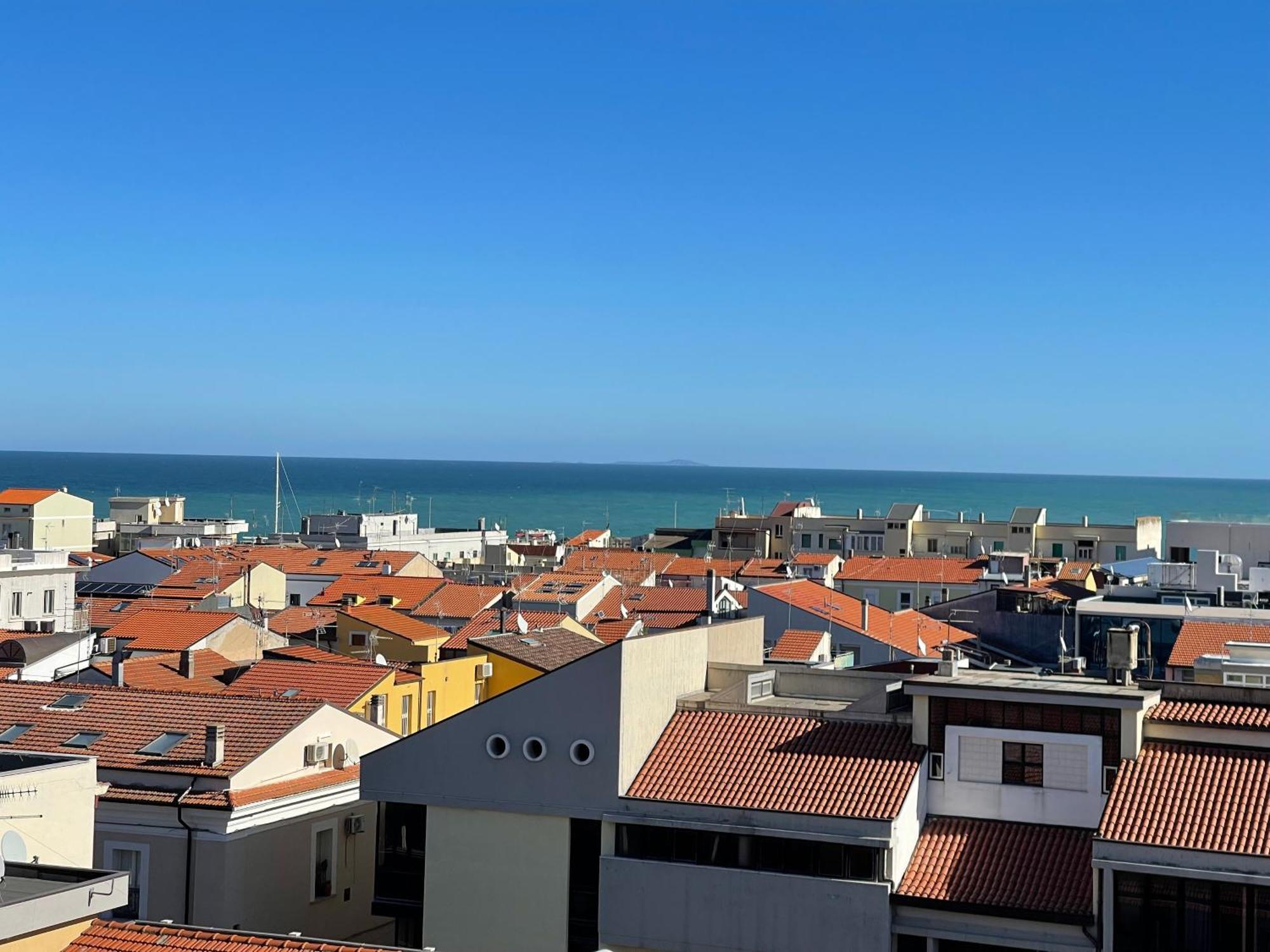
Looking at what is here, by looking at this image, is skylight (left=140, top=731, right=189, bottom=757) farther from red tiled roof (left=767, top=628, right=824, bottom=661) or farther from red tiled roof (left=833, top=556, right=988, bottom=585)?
red tiled roof (left=833, top=556, right=988, bottom=585)

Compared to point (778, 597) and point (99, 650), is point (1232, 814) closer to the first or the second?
point (99, 650)

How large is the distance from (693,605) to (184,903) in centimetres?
3391

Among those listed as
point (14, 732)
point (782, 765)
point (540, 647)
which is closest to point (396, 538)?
point (540, 647)

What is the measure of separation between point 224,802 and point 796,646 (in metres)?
22.5

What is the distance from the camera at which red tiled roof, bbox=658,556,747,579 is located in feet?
257

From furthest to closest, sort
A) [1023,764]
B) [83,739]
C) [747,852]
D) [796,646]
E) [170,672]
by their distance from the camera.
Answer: [796,646] < [170,672] < [83,739] < [1023,764] < [747,852]

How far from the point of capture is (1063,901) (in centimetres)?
1809

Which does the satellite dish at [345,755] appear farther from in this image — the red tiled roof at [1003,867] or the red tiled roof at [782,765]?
the red tiled roof at [1003,867]

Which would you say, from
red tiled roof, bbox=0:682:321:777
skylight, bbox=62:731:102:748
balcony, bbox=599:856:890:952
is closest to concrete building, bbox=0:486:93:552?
red tiled roof, bbox=0:682:321:777

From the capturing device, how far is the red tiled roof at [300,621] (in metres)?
48.6

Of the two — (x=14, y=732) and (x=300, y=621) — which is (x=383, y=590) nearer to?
(x=300, y=621)

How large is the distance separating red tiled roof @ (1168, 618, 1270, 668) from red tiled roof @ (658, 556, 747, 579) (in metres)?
38.4

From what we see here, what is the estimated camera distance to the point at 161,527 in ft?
376

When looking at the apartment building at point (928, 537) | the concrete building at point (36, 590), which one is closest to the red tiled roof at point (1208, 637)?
the concrete building at point (36, 590)
